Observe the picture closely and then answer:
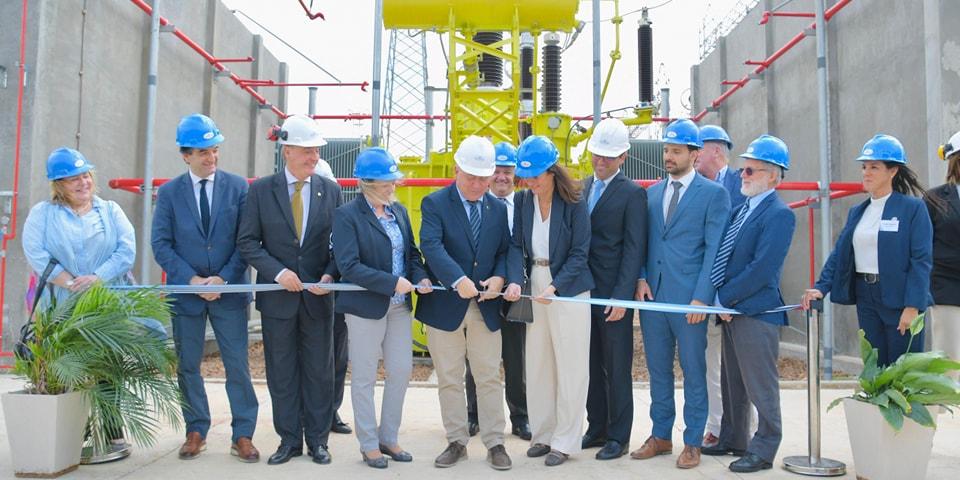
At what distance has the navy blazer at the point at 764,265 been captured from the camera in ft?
14.4

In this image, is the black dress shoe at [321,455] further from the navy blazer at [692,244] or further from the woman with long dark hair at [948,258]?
the woman with long dark hair at [948,258]

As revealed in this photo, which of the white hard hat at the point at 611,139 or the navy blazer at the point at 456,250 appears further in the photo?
the white hard hat at the point at 611,139

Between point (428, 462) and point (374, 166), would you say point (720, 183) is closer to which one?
point (374, 166)

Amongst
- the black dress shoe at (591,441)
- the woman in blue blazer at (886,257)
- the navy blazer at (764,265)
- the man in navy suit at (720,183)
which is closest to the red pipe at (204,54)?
the man in navy suit at (720,183)

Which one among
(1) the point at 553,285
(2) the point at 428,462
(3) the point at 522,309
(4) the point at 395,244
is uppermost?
(4) the point at 395,244

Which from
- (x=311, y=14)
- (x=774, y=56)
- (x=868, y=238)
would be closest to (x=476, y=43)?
(x=311, y=14)

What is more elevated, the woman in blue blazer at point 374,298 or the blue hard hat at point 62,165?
the blue hard hat at point 62,165

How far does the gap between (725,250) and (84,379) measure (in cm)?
375

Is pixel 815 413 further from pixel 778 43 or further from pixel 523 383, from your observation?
pixel 778 43

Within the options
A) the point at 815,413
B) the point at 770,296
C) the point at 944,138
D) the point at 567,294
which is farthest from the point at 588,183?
the point at 944,138

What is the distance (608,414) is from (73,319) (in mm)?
3256

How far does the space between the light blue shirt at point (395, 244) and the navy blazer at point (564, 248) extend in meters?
0.66

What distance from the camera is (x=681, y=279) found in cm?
464

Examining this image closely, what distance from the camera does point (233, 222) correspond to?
4809 mm
